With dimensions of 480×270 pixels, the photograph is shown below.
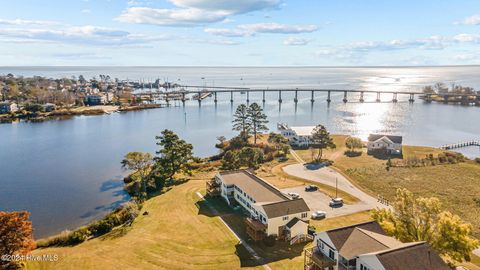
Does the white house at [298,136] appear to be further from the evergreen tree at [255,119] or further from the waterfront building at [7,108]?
the waterfront building at [7,108]

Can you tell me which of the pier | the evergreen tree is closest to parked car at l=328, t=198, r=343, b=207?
the evergreen tree

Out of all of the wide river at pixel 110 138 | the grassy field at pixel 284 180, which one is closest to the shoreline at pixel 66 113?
the wide river at pixel 110 138

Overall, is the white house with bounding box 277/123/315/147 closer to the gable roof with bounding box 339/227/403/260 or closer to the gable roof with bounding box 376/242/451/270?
the gable roof with bounding box 339/227/403/260

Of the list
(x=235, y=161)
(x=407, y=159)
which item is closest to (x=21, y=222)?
(x=235, y=161)

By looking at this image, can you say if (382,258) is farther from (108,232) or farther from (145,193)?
(145,193)

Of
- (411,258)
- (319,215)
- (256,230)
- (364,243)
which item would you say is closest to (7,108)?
(256,230)

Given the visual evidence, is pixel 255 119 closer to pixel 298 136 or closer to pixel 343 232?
pixel 298 136
